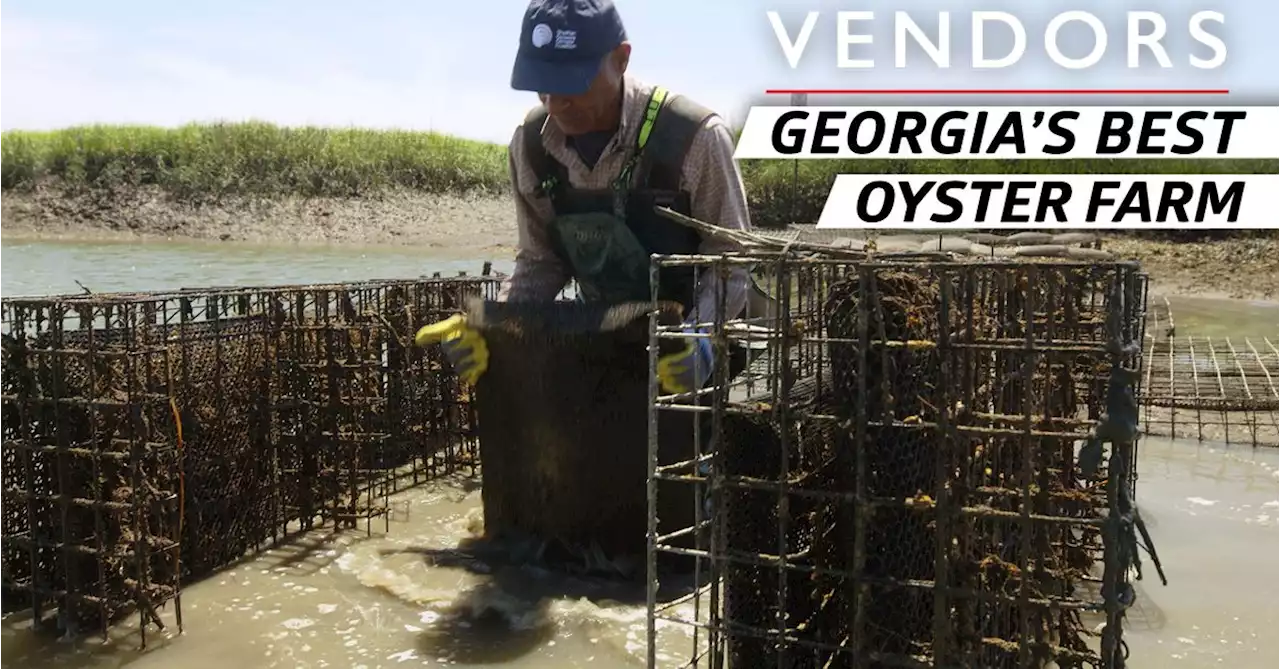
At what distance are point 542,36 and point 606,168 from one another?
82cm

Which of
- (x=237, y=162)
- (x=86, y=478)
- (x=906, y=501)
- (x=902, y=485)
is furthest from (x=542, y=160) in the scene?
(x=237, y=162)

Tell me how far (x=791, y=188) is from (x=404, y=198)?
10.9 metres

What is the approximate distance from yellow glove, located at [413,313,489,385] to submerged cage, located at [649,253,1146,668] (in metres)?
1.96

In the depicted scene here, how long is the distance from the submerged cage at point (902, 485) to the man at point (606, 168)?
1262mm

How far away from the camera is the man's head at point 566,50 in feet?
16.2

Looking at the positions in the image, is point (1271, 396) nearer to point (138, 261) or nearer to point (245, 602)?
point (245, 602)

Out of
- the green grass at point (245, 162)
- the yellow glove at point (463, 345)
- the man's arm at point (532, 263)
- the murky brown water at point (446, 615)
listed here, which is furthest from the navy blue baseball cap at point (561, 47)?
the green grass at point (245, 162)

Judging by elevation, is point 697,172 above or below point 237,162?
below

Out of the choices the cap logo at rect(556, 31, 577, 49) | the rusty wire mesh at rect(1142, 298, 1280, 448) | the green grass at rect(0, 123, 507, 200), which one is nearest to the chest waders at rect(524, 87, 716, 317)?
the cap logo at rect(556, 31, 577, 49)

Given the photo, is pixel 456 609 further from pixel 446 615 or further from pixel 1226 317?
pixel 1226 317

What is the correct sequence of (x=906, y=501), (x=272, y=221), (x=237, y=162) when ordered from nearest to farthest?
(x=906, y=501) → (x=272, y=221) → (x=237, y=162)

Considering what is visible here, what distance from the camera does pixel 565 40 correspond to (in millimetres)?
4938

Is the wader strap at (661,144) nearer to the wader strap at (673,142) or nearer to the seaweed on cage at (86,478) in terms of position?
the wader strap at (673,142)

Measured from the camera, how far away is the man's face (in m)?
5.16
